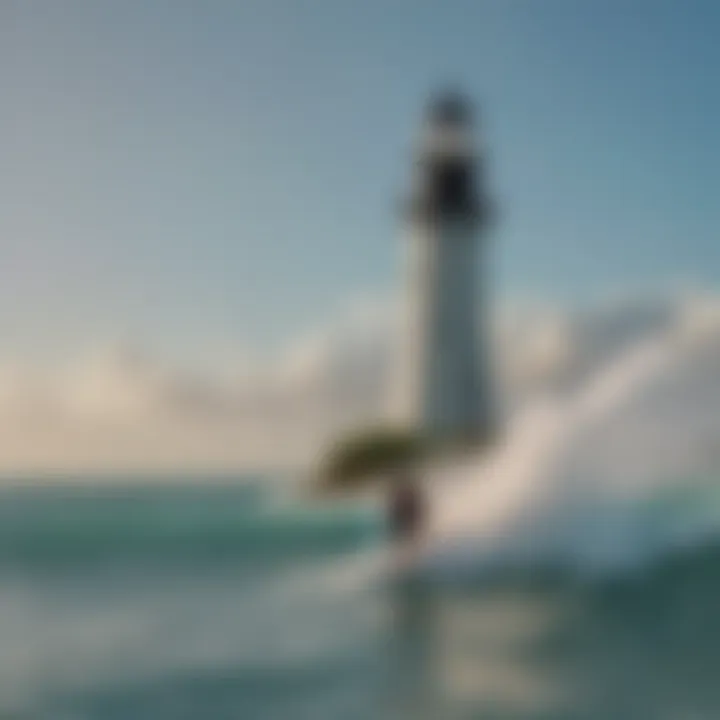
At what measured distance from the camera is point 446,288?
1.77m

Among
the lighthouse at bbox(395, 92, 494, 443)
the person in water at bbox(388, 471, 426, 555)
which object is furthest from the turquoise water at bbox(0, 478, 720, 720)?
the lighthouse at bbox(395, 92, 494, 443)

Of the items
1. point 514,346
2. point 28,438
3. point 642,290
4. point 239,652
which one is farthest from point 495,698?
point 28,438

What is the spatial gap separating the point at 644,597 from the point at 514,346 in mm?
470

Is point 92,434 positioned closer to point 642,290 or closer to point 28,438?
point 28,438

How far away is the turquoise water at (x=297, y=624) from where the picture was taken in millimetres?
1709

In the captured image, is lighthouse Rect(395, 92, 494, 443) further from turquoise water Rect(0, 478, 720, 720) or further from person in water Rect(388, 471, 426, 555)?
turquoise water Rect(0, 478, 720, 720)

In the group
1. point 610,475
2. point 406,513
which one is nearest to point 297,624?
point 406,513

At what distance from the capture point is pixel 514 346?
1.76 m

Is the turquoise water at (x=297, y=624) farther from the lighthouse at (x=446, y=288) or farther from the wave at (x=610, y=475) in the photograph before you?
the lighthouse at (x=446, y=288)

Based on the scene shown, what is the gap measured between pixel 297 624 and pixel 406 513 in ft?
0.85

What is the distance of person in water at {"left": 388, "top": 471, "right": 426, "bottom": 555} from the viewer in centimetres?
179

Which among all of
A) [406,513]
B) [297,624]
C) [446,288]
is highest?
[446,288]

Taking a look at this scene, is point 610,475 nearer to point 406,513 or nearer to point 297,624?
point 406,513

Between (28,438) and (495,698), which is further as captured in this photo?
(28,438)
